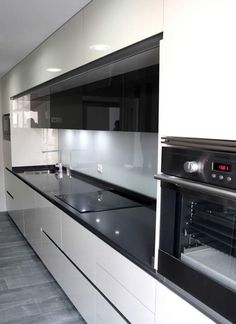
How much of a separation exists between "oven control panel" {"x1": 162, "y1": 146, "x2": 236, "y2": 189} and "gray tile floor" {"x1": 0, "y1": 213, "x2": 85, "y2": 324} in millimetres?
1838

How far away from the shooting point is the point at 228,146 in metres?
0.94

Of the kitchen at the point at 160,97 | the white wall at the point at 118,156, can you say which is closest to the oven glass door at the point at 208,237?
the kitchen at the point at 160,97

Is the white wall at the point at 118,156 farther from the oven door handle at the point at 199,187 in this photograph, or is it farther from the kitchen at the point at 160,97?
the oven door handle at the point at 199,187

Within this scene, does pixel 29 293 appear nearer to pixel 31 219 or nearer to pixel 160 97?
pixel 31 219

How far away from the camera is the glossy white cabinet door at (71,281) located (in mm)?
2100

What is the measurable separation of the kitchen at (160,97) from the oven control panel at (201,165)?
7cm

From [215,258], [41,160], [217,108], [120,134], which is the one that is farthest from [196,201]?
[41,160]

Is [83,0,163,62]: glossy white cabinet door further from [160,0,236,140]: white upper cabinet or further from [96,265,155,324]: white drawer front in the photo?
[96,265,155,324]: white drawer front

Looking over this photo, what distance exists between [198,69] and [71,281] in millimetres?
1954

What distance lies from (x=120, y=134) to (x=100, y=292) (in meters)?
1.46

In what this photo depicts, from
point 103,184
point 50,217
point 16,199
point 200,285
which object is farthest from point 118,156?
point 16,199

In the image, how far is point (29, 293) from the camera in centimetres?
283

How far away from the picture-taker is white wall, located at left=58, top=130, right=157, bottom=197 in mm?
2483

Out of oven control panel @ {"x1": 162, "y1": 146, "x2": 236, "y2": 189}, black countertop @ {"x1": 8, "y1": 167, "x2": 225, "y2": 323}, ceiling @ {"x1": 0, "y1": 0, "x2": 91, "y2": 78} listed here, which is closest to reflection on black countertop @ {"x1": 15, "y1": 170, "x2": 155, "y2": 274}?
black countertop @ {"x1": 8, "y1": 167, "x2": 225, "y2": 323}
